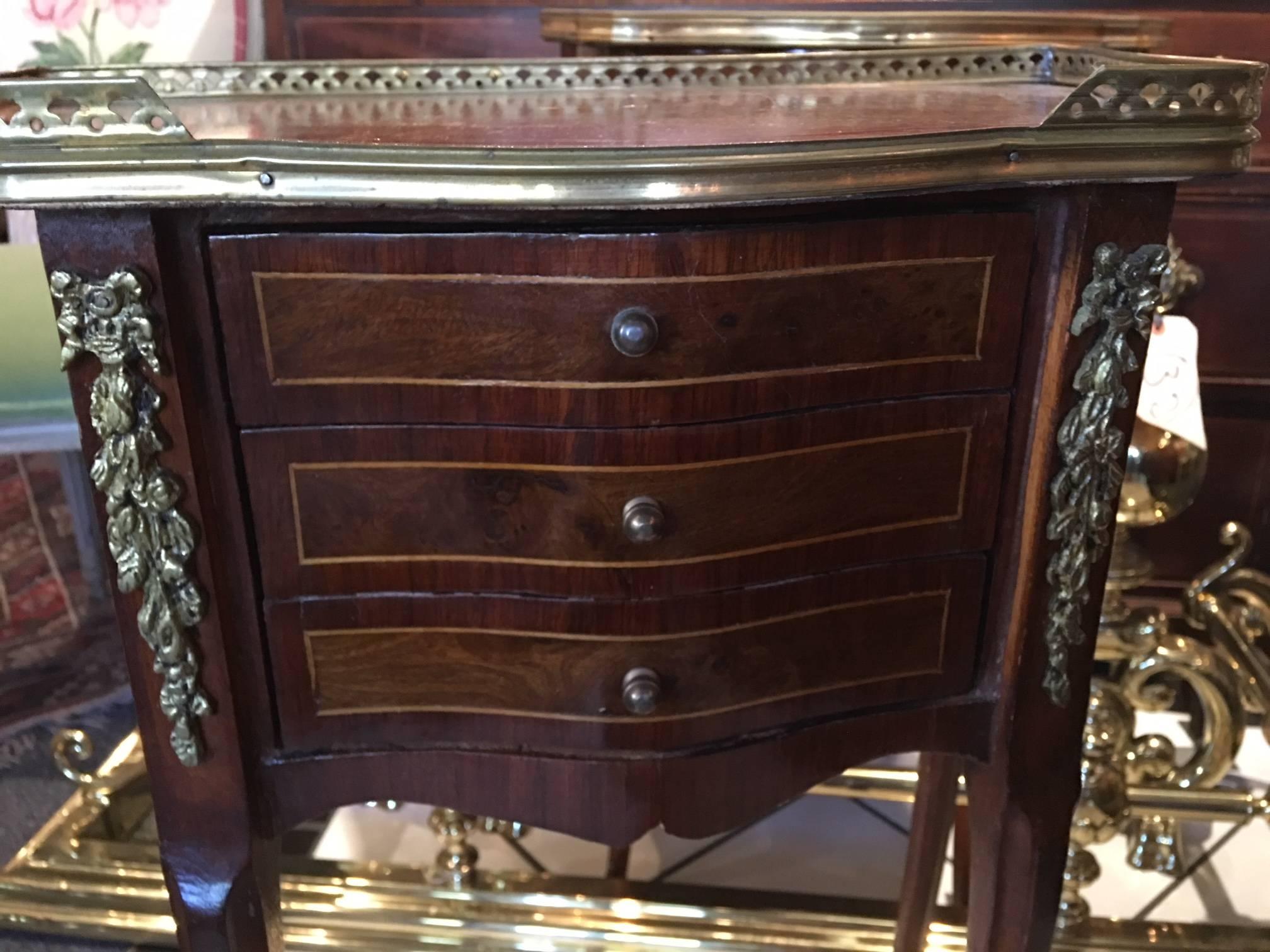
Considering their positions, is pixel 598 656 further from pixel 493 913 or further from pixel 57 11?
pixel 57 11

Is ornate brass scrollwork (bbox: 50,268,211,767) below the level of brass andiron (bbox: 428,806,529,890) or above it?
above

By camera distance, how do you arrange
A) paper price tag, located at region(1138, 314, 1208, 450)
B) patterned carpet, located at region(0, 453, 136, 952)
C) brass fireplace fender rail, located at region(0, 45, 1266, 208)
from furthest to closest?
patterned carpet, located at region(0, 453, 136, 952) < paper price tag, located at region(1138, 314, 1208, 450) < brass fireplace fender rail, located at region(0, 45, 1266, 208)

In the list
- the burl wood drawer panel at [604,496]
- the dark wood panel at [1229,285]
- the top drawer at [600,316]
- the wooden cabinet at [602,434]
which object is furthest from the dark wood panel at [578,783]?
the dark wood panel at [1229,285]

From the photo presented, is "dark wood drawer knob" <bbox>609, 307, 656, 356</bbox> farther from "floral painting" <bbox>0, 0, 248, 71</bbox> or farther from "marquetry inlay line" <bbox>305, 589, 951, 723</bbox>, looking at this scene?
"floral painting" <bbox>0, 0, 248, 71</bbox>

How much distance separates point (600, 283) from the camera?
20.5 inches

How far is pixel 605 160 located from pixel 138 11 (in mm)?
847

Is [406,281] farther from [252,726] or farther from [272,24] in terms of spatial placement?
[272,24]

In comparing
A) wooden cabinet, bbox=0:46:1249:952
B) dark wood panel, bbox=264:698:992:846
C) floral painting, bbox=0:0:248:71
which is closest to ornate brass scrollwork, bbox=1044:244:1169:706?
wooden cabinet, bbox=0:46:1249:952

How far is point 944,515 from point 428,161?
0.34 meters

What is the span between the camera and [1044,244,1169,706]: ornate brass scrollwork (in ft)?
1.83

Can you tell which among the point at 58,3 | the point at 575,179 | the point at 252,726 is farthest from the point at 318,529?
the point at 58,3

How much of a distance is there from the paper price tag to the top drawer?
0.41 meters

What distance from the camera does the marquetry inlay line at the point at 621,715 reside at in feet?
2.04

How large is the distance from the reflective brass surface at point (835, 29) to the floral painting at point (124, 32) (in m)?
0.37
